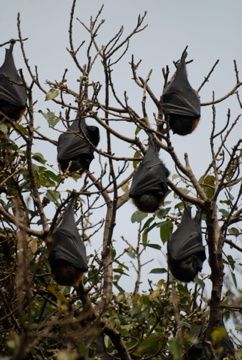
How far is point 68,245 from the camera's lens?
5469 millimetres

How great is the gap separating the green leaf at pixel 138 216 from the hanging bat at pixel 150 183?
0.27 feet

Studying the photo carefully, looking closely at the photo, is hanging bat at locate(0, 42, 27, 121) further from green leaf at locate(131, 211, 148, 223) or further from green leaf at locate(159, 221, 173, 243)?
green leaf at locate(159, 221, 173, 243)

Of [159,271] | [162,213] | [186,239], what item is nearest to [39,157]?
[162,213]

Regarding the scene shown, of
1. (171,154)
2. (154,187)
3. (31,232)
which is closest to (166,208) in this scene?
(154,187)

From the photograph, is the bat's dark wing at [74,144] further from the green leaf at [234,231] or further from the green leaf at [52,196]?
the green leaf at [234,231]

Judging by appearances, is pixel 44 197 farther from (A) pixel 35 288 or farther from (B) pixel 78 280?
(B) pixel 78 280

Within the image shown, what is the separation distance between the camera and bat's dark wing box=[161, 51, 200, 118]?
6.85m

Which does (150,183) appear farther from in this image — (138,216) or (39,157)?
(39,157)

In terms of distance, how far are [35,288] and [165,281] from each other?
1.56m

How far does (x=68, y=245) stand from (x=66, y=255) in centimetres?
9

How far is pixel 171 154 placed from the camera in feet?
16.5

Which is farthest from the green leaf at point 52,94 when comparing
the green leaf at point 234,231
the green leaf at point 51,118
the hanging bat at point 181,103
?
the green leaf at point 234,231

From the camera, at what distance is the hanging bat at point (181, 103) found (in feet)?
22.5

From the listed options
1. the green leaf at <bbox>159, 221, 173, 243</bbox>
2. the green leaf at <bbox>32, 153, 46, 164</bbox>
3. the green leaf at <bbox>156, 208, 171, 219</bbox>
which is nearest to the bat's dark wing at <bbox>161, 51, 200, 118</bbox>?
the green leaf at <bbox>156, 208, 171, 219</bbox>
